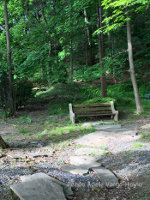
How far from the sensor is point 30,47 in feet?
41.4

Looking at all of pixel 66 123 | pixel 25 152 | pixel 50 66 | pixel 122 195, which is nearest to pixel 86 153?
pixel 25 152

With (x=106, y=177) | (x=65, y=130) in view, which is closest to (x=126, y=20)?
(x=65, y=130)

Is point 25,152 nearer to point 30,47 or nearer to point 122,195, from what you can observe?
point 122,195

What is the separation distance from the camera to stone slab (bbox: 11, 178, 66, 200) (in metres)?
2.80

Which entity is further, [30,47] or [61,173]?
[30,47]

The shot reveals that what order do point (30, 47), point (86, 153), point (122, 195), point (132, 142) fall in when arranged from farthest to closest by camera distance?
point (30, 47) < point (132, 142) < point (86, 153) < point (122, 195)

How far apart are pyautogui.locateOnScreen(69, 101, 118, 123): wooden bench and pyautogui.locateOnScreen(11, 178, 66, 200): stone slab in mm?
5793

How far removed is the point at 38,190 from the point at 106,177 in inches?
51.1

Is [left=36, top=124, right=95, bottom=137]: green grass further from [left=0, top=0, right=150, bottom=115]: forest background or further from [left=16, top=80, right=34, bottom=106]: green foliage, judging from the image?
[left=16, top=80, right=34, bottom=106]: green foliage

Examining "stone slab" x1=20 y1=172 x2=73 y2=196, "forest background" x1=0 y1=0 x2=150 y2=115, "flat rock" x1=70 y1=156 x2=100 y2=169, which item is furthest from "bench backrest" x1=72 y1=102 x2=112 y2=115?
"stone slab" x1=20 y1=172 x2=73 y2=196

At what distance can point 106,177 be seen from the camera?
145 inches

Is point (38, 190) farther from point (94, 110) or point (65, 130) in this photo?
point (94, 110)

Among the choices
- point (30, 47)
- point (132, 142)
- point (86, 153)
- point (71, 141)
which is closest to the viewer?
point (86, 153)

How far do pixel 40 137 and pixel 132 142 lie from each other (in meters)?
3.04
